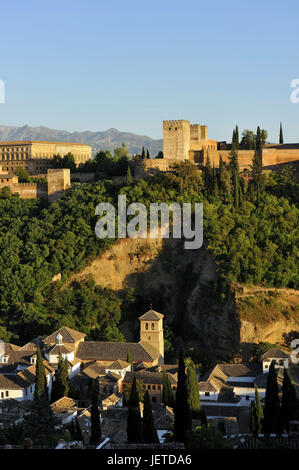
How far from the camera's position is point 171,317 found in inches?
1858

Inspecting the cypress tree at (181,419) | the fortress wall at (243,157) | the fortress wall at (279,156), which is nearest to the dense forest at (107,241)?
the fortress wall at (279,156)

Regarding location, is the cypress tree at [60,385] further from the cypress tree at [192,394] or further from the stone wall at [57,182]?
the stone wall at [57,182]

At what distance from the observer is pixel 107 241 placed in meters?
48.3

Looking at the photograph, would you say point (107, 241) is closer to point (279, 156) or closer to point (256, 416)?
point (279, 156)

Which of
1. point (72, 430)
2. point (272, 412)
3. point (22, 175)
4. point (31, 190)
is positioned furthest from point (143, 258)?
point (72, 430)

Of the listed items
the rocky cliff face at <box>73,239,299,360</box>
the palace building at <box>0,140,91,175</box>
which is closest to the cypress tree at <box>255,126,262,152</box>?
the rocky cliff face at <box>73,239,299,360</box>

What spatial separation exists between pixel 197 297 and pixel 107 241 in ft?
Result: 23.4

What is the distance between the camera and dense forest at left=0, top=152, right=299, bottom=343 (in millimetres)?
44250

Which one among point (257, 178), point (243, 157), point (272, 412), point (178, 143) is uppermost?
point (178, 143)

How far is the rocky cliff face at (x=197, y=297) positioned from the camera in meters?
41.8

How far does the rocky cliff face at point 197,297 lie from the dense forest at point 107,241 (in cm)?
107

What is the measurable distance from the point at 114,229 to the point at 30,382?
1561 centimetres

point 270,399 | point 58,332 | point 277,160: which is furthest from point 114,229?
point 270,399

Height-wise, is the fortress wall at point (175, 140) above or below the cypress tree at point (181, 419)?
above
